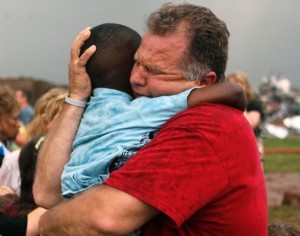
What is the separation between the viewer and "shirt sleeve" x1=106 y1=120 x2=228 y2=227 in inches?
92.4

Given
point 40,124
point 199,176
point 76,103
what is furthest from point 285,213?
point 199,176

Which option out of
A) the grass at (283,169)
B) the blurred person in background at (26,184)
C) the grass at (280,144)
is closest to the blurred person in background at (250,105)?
the grass at (283,169)

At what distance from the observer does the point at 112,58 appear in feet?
9.19

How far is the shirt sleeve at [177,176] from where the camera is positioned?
235 cm

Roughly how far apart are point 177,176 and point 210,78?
493 mm

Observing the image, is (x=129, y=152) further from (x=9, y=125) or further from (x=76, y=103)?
(x=9, y=125)

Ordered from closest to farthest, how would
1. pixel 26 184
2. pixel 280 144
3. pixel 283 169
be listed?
pixel 26 184 < pixel 283 169 < pixel 280 144

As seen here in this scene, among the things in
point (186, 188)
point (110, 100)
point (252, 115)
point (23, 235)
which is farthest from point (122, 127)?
point (252, 115)

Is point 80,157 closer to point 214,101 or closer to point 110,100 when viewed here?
point 110,100

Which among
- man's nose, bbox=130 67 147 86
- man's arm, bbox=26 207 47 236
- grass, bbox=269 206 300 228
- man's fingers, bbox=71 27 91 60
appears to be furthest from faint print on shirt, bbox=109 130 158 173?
grass, bbox=269 206 300 228

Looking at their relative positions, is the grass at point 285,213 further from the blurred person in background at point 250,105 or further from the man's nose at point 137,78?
the man's nose at point 137,78

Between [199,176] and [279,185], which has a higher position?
[199,176]

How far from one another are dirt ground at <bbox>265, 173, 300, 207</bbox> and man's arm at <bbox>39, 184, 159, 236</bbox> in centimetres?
1031

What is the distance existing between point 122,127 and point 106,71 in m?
0.33
